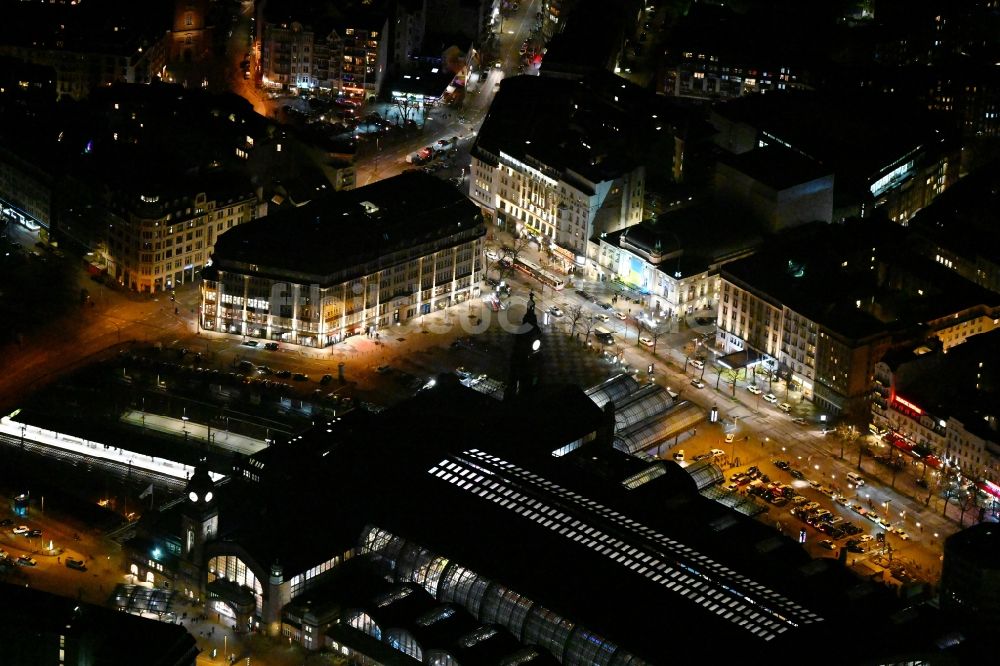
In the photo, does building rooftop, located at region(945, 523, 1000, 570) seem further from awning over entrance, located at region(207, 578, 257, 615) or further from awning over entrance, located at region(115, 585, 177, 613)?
awning over entrance, located at region(115, 585, 177, 613)

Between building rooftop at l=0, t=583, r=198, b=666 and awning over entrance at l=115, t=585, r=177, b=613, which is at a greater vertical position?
building rooftop at l=0, t=583, r=198, b=666

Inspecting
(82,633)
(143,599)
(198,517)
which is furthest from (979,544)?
(82,633)

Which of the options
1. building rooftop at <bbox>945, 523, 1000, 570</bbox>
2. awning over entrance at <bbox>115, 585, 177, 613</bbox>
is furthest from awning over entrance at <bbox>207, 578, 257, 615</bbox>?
building rooftop at <bbox>945, 523, 1000, 570</bbox>

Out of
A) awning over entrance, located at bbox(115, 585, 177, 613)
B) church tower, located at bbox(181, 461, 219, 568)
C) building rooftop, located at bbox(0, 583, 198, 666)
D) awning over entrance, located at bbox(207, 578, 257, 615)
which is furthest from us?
church tower, located at bbox(181, 461, 219, 568)

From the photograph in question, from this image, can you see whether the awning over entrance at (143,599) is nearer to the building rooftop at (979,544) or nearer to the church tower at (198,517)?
the church tower at (198,517)

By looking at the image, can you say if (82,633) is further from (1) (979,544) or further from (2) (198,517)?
(1) (979,544)

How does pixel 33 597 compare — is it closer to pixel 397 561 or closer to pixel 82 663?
pixel 82 663

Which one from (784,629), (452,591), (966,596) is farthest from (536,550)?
(966,596)

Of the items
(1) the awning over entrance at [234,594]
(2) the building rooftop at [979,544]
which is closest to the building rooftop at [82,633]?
(1) the awning over entrance at [234,594]

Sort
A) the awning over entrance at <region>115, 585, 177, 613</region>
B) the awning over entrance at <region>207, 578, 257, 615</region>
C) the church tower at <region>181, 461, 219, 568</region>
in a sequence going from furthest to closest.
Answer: the church tower at <region>181, 461, 219, 568</region> < the awning over entrance at <region>115, 585, 177, 613</region> < the awning over entrance at <region>207, 578, 257, 615</region>
